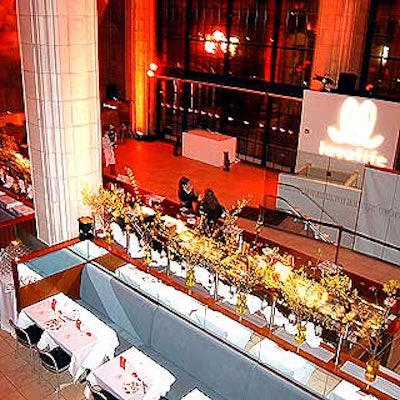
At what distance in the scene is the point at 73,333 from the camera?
6316 mm

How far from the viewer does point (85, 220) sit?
795 cm

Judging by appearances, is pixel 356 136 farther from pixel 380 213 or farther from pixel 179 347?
pixel 179 347

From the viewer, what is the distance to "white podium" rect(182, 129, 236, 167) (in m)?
15.0

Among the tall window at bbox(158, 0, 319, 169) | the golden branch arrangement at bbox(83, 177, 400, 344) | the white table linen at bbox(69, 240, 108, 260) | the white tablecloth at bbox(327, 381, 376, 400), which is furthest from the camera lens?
the tall window at bbox(158, 0, 319, 169)

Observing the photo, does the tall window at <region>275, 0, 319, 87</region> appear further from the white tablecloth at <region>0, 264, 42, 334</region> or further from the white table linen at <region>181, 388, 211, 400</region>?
the white table linen at <region>181, 388, 211, 400</region>

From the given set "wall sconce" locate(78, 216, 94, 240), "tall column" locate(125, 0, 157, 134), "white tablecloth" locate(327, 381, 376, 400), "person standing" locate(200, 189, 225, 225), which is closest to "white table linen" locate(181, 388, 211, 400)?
"white tablecloth" locate(327, 381, 376, 400)

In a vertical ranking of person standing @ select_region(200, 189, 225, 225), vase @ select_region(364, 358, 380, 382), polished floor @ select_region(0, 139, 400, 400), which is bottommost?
polished floor @ select_region(0, 139, 400, 400)

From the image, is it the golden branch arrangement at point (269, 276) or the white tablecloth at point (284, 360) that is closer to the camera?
the white tablecloth at point (284, 360)

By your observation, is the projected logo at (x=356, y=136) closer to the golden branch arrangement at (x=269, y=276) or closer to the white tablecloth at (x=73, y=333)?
the golden branch arrangement at (x=269, y=276)

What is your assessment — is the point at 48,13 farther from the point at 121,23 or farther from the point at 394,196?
the point at 121,23

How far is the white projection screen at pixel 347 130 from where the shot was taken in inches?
447

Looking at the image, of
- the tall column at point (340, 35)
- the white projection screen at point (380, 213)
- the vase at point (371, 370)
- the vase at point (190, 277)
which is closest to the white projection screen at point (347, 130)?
the tall column at point (340, 35)

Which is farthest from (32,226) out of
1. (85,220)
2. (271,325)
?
(271,325)

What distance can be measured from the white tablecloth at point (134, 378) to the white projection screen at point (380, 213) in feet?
18.9
